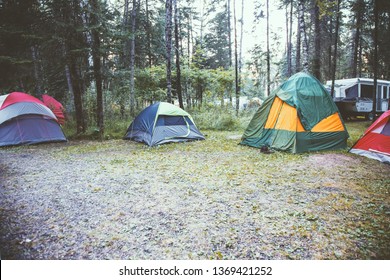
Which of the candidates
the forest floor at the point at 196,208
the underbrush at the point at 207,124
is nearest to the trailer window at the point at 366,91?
the underbrush at the point at 207,124

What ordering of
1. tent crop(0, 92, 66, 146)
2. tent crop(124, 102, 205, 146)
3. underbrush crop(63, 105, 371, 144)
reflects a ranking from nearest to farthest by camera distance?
tent crop(0, 92, 66, 146)
tent crop(124, 102, 205, 146)
underbrush crop(63, 105, 371, 144)

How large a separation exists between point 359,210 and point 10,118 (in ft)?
37.7

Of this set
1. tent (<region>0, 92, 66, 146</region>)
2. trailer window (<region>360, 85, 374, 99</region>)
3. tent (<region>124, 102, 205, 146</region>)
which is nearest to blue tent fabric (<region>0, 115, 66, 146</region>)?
tent (<region>0, 92, 66, 146</region>)

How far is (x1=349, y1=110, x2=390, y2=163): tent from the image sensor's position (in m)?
6.49

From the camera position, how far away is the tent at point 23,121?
8930 mm

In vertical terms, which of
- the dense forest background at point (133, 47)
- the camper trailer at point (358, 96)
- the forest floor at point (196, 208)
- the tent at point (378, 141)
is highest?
the dense forest background at point (133, 47)

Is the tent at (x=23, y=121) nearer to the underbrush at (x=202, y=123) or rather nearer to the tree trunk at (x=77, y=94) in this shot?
the tree trunk at (x=77, y=94)

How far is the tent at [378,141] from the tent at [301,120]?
909mm

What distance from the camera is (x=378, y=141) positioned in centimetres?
677

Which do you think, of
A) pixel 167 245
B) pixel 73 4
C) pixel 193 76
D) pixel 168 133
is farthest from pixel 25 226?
pixel 193 76

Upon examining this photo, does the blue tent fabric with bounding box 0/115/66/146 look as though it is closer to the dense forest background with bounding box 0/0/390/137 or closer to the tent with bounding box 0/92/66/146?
the tent with bounding box 0/92/66/146

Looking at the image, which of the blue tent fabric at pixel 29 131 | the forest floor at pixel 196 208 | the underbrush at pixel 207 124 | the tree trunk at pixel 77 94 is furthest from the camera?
the underbrush at pixel 207 124

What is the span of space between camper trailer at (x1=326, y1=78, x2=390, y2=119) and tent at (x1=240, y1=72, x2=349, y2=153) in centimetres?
950

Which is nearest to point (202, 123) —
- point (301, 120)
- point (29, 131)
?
point (301, 120)
